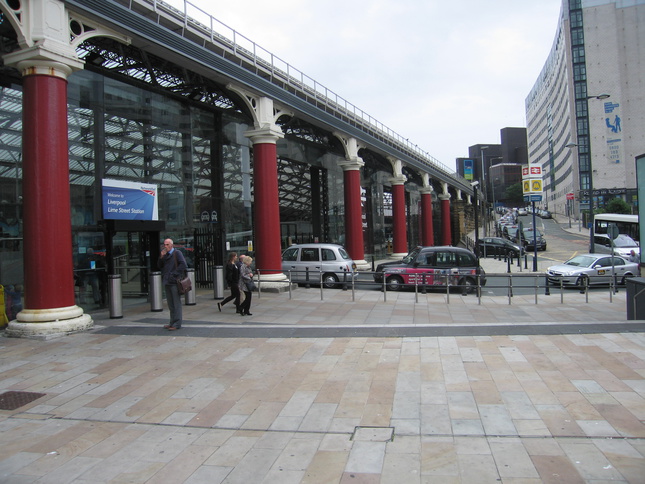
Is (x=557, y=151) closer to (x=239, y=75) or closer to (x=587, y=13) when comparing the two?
(x=587, y=13)

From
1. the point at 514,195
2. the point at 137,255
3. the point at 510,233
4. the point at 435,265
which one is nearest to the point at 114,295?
the point at 137,255

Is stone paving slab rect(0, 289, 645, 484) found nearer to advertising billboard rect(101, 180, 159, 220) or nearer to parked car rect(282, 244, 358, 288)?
advertising billboard rect(101, 180, 159, 220)

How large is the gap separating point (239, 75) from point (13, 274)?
8814 millimetres

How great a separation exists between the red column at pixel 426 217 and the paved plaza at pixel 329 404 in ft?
116

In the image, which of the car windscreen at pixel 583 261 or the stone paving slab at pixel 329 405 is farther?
the car windscreen at pixel 583 261

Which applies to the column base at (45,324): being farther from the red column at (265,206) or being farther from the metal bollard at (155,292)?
the red column at (265,206)

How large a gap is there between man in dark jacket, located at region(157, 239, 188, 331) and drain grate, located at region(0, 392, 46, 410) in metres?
3.37

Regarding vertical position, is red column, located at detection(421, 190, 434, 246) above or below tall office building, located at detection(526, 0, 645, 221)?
below

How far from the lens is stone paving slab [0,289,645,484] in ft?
13.5

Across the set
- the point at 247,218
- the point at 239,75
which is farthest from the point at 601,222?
the point at 239,75

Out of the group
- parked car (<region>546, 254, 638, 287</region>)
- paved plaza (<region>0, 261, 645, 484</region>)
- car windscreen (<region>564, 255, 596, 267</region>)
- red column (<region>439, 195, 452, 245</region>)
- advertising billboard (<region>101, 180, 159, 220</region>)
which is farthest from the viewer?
red column (<region>439, 195, 452, 245</region>)

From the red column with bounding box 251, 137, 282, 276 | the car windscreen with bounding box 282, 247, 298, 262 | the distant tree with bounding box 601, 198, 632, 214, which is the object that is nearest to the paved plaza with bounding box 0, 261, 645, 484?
the red column with bounding box 251, 137, 282, 276

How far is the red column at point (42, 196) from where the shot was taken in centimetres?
900

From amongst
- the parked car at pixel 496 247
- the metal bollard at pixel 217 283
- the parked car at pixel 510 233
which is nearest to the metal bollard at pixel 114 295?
the metal bollard at pixel 217 283
